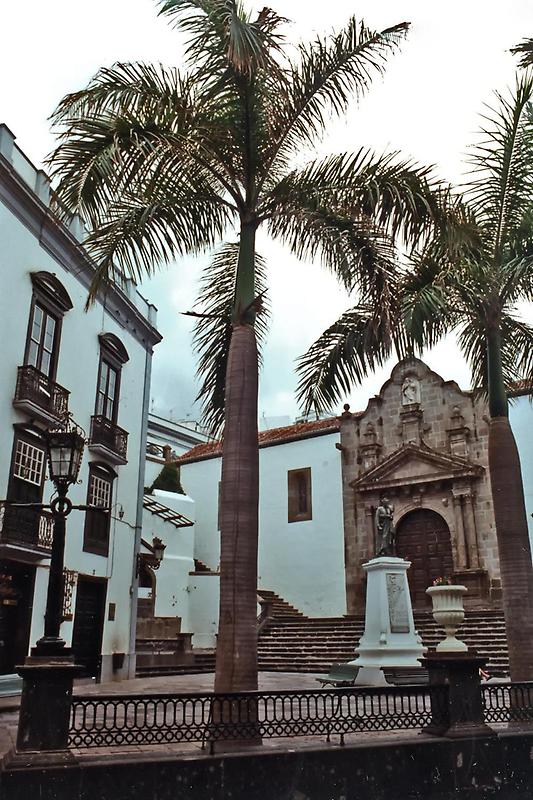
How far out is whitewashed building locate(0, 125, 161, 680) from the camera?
12.6 metres

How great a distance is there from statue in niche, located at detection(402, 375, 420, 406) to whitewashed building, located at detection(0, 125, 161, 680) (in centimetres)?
875

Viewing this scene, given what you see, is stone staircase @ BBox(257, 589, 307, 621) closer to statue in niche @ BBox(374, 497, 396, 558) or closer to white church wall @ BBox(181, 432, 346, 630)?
white church wall @ BBox(181, 432, 346, 630)

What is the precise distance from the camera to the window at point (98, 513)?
15.1 m

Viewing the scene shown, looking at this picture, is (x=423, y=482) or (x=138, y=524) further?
(x=423, y=482)

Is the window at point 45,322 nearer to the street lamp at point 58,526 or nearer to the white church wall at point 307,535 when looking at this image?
the street lamp at point 58,526

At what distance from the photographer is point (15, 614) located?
501 inches

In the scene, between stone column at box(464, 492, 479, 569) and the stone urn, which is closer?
the stone urn

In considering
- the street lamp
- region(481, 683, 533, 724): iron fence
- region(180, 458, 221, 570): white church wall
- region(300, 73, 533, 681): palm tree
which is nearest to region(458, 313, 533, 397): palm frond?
region(300, 73, 533, 681): palm tree

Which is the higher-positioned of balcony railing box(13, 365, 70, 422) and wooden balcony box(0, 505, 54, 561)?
balcony railing box(13, 365, 70, 422)

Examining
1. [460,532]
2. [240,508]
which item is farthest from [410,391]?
[240,508]

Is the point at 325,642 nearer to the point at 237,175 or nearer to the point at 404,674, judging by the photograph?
the point at 404,674

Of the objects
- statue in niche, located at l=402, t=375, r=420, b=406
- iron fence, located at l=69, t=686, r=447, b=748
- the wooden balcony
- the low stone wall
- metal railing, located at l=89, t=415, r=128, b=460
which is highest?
statue in niche, located at l=402, t=375, r=420, b=406

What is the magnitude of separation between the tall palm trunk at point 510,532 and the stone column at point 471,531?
43.6 ft

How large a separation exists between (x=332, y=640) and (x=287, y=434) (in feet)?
28.2
